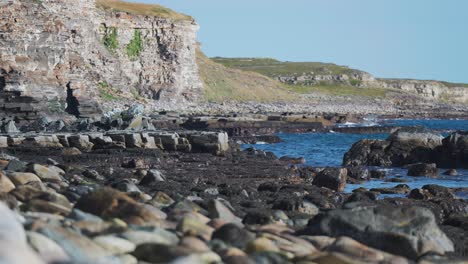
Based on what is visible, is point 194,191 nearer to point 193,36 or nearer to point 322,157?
point 322,157

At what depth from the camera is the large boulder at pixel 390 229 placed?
340 inches

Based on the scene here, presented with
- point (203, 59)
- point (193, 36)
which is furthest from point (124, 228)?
point (203, 59)

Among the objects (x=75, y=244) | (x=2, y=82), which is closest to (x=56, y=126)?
(x=2, y=82)

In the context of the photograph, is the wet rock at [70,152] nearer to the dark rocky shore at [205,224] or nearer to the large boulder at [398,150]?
the dark rocky shore at [205,224]

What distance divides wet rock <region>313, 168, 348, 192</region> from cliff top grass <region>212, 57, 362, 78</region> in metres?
114

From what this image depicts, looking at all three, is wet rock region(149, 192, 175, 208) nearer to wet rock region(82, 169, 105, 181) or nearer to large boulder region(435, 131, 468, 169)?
wet rock region(82, 169, 105, 181)

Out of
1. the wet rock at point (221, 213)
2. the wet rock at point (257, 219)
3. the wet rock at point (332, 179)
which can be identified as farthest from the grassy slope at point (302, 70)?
the wet rock at point (221, 213)

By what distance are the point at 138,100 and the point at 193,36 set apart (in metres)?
13.0

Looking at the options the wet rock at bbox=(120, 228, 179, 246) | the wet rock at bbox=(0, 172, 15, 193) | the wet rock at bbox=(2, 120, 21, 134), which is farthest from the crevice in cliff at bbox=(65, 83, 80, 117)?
the wet rock at bbox=(120, 228, 179, 246)

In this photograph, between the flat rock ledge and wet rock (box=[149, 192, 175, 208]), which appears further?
the flat rock ledge

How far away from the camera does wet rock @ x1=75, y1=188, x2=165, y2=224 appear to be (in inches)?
341

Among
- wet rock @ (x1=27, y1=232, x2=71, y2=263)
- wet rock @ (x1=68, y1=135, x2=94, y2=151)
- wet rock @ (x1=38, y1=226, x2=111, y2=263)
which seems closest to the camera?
wet rock @ (x1=27, y1=232, x2=71, y2=263)

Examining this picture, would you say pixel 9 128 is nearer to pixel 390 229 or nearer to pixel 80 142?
pixel 80 142

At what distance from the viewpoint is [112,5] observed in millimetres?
65312
